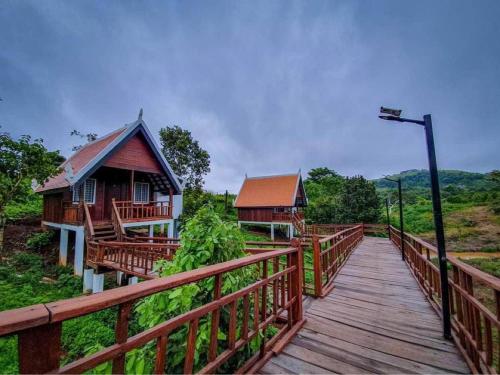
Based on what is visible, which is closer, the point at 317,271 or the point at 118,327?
the point at 118,327

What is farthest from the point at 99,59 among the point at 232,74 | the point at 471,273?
the point at 471,273

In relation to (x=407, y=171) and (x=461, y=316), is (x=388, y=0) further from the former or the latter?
(x=407, y=171)

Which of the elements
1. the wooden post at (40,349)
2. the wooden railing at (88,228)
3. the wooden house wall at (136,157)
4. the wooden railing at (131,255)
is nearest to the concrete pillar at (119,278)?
the wooden railing at (131,255)

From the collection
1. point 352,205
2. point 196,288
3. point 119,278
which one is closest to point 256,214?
point 352,205

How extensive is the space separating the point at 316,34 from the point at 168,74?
888cm

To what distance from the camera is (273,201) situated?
20750 millimetres

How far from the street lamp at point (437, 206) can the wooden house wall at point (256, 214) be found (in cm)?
1749

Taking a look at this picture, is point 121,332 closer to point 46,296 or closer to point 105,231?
point 46,296

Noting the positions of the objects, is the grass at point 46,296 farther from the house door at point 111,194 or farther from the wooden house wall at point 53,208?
the house door at point 111,194

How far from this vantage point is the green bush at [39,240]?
37.8 feet

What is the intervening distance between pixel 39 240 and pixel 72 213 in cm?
409

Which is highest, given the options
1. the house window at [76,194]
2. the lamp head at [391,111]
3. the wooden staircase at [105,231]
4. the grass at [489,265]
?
the lamp head at [391,111]

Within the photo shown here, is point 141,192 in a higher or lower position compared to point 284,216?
higher

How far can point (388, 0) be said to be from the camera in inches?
369
